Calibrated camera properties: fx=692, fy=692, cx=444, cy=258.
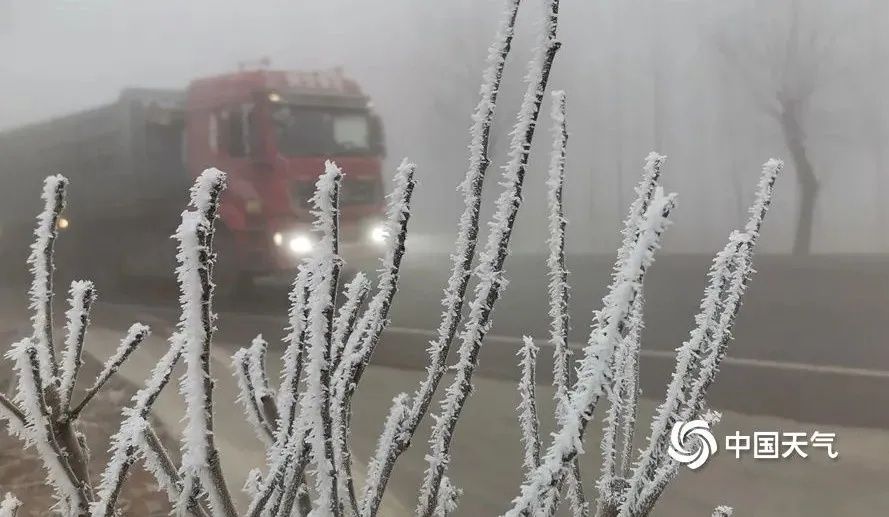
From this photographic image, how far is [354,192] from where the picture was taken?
1020mm

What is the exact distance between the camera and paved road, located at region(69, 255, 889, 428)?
1.04 m

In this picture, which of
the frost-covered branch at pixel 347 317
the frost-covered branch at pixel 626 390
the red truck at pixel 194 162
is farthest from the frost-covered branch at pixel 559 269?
the red truck at pixel 194 162

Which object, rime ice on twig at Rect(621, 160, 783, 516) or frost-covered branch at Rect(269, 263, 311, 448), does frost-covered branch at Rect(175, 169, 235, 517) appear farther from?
rime ice on twig at Rect(621, 160, 783, 516)

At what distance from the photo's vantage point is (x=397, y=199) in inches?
19.5

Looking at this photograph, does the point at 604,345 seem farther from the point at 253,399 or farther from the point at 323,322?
the point at 253,399

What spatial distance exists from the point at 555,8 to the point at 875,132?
2.77 feet

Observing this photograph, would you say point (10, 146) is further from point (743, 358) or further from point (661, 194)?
point (743, 358)

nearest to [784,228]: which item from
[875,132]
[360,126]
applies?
[875,132]

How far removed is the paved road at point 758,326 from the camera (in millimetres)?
1036

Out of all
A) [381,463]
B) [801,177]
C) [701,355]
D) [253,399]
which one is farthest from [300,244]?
[801,177]

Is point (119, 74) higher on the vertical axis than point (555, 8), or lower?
lower

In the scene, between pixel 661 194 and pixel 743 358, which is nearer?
pixel 661 194

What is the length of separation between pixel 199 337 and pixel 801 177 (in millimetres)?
999

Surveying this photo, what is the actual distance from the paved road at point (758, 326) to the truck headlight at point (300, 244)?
2.8 inches
